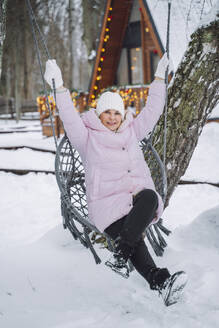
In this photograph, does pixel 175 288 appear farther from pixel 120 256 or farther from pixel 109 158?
pixel 109 158

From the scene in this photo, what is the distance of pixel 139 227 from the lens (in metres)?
2.28

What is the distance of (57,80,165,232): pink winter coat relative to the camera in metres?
2.43

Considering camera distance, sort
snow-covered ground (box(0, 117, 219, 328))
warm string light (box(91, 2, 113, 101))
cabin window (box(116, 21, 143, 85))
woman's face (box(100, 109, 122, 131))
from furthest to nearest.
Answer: cabin window (box(116, 21, 143, 85)) < warm string light (box(91, 2, 113, 101)) < woman's face (box(100, 109, 122, 131)) < snow-covered ground (box(0, 117, 219, 328))

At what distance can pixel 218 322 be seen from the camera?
197 cm

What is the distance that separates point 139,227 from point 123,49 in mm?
13418

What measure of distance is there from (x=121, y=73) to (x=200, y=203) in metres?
10.9

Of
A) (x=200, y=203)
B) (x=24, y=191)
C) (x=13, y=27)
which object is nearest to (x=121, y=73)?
(x=13, y=27)

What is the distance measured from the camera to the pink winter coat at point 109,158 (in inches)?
95.7

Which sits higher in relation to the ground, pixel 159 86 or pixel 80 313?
pixel 159 86

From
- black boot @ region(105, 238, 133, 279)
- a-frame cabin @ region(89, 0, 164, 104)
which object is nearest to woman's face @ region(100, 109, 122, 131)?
black boot @ region(105, 238, 133, 279)

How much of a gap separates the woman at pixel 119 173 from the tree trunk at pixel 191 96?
0.40 meters

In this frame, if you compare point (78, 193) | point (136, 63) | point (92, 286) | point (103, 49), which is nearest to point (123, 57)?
point (136, 63)

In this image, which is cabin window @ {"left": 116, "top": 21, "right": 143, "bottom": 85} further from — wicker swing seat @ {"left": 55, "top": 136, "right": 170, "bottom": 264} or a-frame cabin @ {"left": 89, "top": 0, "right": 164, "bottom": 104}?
wicker swing seat @ {"left": 55, "top": 136, "right": 170, "bottom": 264}

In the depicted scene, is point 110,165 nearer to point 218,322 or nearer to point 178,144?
point 178,144
